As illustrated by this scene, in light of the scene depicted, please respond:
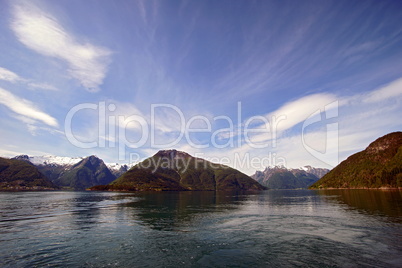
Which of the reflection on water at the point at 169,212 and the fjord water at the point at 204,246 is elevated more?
the fjord water at the point at 204,246

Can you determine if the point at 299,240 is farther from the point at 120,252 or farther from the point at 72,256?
the point at 72,256

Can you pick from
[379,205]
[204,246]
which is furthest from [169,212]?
[379,205]

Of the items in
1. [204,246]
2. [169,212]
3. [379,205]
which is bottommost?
[379,205]

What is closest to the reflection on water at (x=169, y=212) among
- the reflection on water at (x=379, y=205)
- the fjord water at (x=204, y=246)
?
the fjord water at (x=204, y=246)

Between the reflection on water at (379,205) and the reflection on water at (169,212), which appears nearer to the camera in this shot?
the reflection on water at (169,212)

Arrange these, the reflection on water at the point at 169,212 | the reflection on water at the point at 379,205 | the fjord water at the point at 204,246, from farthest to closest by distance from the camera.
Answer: the reflection on water at the point at 379,205 < the reflection on water at the point at 169,212 < the fjord water at the point at 204,246

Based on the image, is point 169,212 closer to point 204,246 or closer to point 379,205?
point 204,246

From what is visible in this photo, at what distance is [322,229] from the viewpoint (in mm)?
41531

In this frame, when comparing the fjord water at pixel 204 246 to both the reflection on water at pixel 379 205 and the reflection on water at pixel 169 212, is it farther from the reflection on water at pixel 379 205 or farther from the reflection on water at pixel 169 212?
the reflection on water at pixel 379 205

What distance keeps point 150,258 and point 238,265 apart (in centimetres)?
1107

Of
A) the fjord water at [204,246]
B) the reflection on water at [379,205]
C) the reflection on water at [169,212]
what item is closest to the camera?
the fjord water at [204,246]

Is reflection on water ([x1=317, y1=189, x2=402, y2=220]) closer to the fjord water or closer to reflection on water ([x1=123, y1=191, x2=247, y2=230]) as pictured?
the fjord water

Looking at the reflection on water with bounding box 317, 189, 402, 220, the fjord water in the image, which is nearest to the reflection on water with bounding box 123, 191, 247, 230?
the fjord water

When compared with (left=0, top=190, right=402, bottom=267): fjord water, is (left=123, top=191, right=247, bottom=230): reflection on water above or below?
below
